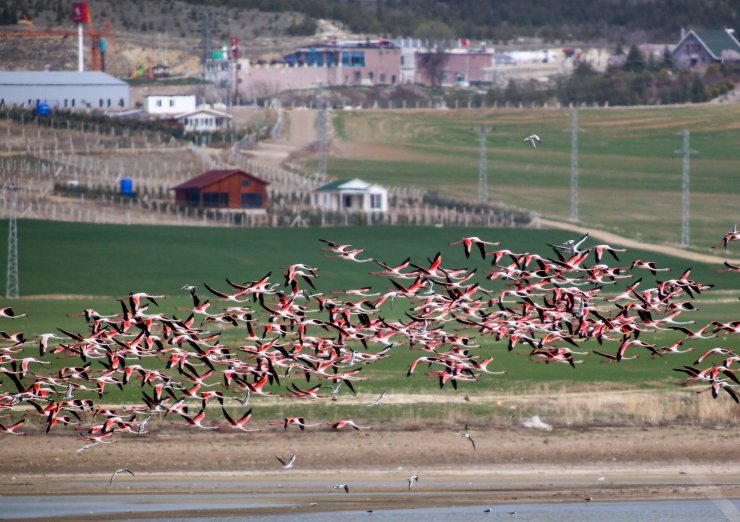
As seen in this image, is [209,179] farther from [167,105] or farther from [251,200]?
[167,105]

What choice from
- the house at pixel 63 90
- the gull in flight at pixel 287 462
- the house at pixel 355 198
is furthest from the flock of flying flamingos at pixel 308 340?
the house at pixel 63 90

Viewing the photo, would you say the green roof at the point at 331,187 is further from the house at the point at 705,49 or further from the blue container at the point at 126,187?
the house at the point at 705,49

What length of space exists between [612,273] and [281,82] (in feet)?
474

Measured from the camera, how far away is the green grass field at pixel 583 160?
111 metres

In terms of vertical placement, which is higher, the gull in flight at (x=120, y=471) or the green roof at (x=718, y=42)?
the green roof at (x=718, y=42)

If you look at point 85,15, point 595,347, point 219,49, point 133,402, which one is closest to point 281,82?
point 219,49

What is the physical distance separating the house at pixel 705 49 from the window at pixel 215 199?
288ft

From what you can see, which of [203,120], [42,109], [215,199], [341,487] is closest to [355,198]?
[215,199]

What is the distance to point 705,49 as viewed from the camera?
581 ft

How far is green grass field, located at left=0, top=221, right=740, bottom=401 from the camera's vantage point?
57094 millimetres

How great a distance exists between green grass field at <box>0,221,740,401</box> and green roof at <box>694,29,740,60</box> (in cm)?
8597

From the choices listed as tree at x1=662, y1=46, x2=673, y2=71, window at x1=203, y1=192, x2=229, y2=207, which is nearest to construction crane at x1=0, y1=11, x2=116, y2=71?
window at x1=203, y1=192, x2=229, y2=207

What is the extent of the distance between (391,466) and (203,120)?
96.0 metres

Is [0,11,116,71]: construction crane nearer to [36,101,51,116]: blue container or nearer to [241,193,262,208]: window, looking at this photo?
[36,101,51,116]: blue container
